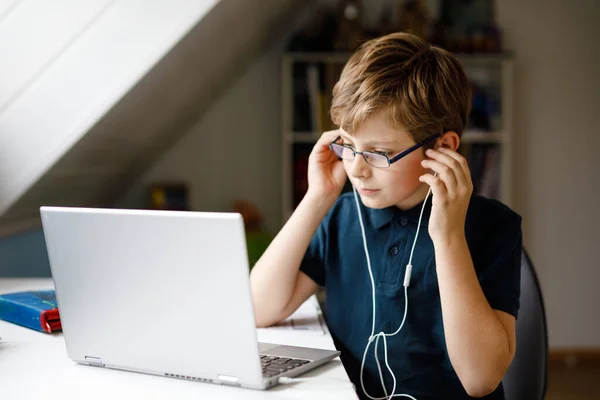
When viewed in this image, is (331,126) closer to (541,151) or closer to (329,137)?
(541,151)

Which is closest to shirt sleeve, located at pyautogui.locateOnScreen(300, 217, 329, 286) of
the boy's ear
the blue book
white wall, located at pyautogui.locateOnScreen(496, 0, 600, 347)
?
the boy's ear

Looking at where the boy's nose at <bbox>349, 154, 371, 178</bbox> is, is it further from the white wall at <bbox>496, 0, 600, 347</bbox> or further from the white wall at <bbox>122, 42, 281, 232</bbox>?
the white wall at <bbox>496, 0, 600, 347</bbox>

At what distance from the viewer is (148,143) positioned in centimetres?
306

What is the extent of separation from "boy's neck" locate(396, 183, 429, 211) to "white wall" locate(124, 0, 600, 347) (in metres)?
2.47

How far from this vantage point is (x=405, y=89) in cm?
132

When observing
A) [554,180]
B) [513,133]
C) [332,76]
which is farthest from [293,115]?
[554,180]

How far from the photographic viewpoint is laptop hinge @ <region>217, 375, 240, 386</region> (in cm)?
103

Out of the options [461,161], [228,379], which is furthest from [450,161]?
[228,379]

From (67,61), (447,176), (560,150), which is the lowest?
(560,150)

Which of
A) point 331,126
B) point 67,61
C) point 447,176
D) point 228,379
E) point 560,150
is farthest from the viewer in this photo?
point 560,150

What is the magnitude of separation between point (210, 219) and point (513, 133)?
10.8 ft

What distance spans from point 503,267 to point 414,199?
0.21 metres

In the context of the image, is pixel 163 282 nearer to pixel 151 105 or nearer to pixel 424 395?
pixel 424 395

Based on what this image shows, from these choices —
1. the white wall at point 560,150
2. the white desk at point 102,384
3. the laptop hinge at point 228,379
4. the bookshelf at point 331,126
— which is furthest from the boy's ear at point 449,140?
the white wall at point 560,150
